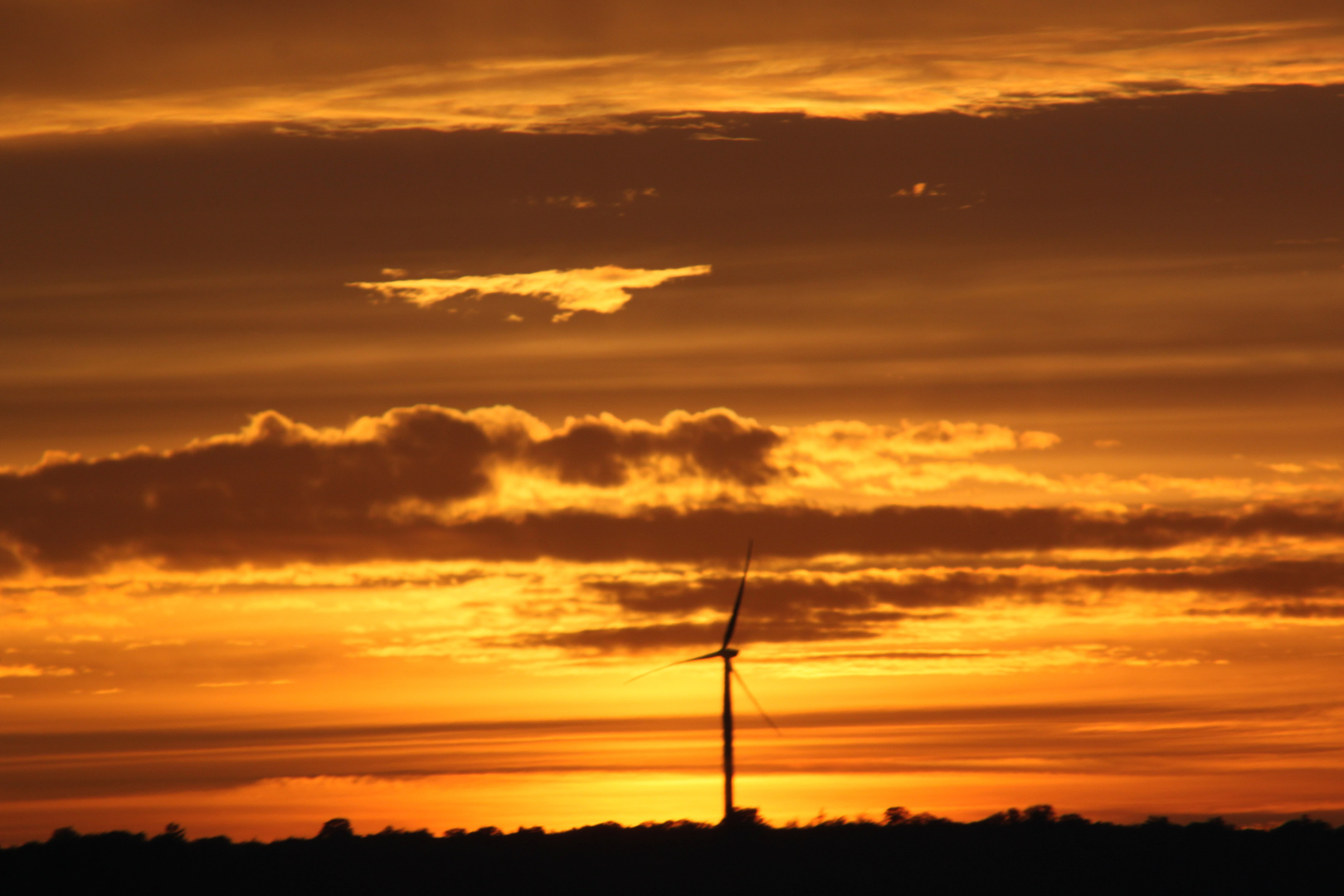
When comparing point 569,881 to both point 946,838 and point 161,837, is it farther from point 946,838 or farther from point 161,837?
point 161,837

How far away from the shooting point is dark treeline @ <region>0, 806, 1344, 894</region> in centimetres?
10588

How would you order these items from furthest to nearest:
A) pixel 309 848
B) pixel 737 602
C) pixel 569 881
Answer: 1. pixel 309 848
2. pixel 569 881
3. pixel 737 602

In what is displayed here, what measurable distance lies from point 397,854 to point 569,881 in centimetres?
1354

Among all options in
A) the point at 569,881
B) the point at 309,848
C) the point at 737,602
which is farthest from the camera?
the point at 309,848

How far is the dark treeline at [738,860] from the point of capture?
105875 millimetres

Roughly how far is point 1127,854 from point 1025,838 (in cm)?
639

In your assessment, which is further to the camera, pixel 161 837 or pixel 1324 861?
pixel 161 837

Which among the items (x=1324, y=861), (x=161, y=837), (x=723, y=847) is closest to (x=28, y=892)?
(x=161, y=837)

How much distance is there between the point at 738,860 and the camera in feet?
362

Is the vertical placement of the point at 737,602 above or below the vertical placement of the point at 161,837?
above

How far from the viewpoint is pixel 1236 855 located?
108750 millimetres

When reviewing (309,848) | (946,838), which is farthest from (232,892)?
(946,838)

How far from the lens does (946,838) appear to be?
113 m

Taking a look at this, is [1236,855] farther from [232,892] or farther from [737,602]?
[232,892]
